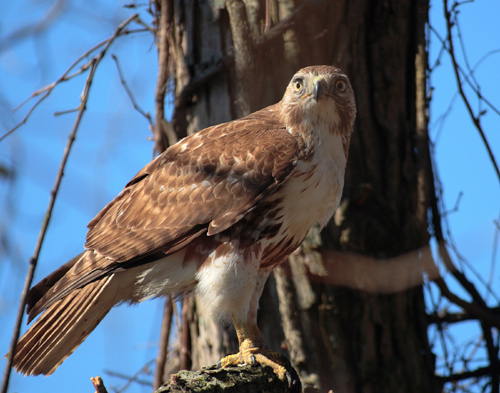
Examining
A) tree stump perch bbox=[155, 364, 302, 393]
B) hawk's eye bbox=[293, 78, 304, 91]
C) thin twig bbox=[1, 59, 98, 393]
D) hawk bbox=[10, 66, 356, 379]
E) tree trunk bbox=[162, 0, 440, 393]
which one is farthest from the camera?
tree trunk bbox=[162, 0, 440, 393]

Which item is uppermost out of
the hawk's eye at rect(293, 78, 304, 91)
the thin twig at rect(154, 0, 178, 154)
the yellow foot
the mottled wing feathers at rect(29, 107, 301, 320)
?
the thin twig at rect(154, 0, 178, 154)

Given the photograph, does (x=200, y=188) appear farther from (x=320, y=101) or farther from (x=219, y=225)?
(x=320, y=101)

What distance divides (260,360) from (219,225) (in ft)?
2.28

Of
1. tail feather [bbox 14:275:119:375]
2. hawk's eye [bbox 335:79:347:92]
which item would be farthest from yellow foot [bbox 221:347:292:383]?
hawk's eye [bbox 335:79:347:92]

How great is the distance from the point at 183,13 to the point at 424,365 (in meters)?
2.90

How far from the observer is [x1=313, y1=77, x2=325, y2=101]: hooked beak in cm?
385

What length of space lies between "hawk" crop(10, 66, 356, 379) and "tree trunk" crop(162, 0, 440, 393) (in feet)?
2.36

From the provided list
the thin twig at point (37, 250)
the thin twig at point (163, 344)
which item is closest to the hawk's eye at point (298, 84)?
the thin twig at point (37, 250)

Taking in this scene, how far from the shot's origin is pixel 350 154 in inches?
192

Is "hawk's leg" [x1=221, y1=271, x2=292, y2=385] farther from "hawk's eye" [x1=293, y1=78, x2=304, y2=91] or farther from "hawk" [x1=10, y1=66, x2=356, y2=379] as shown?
"hawk's eye" [x1=293, y1=78, x2=304, y2=91]

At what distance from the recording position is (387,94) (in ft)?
16.4

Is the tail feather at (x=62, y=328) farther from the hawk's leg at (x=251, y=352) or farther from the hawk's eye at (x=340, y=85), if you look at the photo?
the hawk's eye at (x=340, y=85)

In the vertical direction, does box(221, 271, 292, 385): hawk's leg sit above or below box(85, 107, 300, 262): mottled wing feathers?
below

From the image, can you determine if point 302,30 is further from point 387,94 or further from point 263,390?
point 263,390
